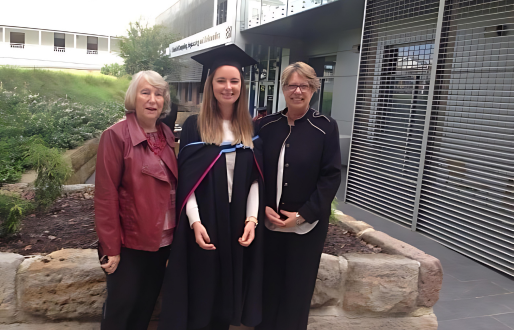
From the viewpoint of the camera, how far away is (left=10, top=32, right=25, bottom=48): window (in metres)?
15.5

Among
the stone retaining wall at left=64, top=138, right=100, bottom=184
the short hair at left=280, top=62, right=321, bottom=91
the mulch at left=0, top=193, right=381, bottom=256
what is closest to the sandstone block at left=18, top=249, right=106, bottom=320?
the mulch at left=0, top=193, right=381, bottom=256

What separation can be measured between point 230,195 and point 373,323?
174 cm

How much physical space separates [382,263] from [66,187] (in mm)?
3564

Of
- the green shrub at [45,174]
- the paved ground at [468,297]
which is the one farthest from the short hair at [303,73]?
the green shrub at [45,174]

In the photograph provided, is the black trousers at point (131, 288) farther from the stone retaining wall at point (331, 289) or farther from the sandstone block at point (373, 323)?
the sandstone block at point (373, 323)

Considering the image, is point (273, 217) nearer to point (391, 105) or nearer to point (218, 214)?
point (218, 214)

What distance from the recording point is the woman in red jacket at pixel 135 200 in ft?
5.92

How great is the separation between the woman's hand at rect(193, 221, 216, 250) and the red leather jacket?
176 mm

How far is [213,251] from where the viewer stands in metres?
2.01

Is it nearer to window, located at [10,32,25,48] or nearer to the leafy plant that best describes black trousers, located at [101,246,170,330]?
window, located at [10,32,25,48]

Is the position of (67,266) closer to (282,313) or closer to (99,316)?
(99,316)

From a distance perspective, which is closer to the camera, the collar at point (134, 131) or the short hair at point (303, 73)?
the collar at point (134, 131)

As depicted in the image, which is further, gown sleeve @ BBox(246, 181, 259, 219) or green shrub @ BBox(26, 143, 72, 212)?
green shrub @ BBox(26, 143, 72, 212)

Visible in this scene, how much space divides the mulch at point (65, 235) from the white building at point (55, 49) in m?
15.3
